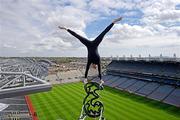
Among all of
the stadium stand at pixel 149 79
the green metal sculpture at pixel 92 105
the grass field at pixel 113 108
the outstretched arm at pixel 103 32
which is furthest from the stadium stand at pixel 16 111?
the outstretched arm at pixel 103 32

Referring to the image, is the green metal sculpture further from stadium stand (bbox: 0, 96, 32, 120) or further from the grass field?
stadium stand (bbox: 0, 96, 32, 120)

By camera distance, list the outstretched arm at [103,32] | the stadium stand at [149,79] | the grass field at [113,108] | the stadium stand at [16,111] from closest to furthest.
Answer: the outstretched arm at [103,32] → the stadium stand at [16,111] → the grass field at [113,108] → the stadium stand at [149,79]

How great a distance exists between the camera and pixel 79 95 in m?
47.2

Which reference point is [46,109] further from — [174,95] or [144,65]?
[144,65]

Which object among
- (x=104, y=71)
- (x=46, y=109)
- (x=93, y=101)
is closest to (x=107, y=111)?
(x=46, y=109)

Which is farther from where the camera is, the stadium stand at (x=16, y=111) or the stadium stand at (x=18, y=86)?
the stadium stand at (x=16, y=111)

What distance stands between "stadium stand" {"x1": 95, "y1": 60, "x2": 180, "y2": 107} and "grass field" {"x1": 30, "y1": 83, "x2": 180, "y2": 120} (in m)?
2.03

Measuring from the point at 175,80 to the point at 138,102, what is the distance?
8.75 meters

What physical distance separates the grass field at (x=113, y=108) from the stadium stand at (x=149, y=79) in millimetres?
2035

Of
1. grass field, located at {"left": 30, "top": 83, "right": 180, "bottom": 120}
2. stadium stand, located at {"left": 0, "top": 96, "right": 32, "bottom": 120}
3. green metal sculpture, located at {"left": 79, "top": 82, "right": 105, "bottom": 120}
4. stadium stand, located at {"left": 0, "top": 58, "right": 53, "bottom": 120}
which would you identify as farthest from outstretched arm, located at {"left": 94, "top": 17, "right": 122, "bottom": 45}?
stadium stand, located at {"left": 0, "top": 96, "right": 32, "bottom": 120}

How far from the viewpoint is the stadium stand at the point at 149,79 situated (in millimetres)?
40222

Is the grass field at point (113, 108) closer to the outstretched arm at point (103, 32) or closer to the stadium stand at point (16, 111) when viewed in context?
the stadium stand at point (16, 111)

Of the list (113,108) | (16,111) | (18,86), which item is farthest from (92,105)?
(16,111)

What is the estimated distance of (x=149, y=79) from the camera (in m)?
48.1
